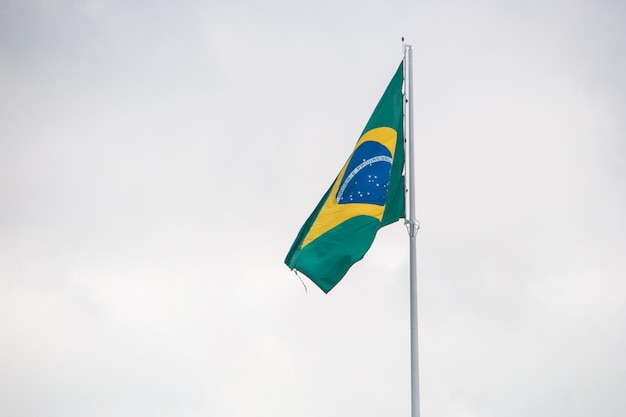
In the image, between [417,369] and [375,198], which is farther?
[375,198]

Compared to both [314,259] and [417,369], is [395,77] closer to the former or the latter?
[314,259]

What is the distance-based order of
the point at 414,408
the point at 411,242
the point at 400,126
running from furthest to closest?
the point at 400,126 < the point at 411,242 < the point at 414,408

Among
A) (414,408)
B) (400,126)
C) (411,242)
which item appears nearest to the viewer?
(414,408)

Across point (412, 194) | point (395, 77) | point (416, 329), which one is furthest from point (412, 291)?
point (395, 77)

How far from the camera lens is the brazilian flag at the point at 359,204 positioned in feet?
67.3

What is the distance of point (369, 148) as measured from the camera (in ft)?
71.2

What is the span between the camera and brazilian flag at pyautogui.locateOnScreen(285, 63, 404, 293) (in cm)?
2050

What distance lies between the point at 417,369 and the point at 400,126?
6691 millimetres

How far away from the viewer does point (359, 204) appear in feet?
69.1

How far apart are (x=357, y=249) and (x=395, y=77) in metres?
5.15

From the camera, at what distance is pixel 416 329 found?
1942 cm

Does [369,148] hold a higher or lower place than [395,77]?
lower

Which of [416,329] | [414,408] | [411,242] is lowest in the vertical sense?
[414,408]

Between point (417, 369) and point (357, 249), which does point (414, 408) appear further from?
point (357, 249)
